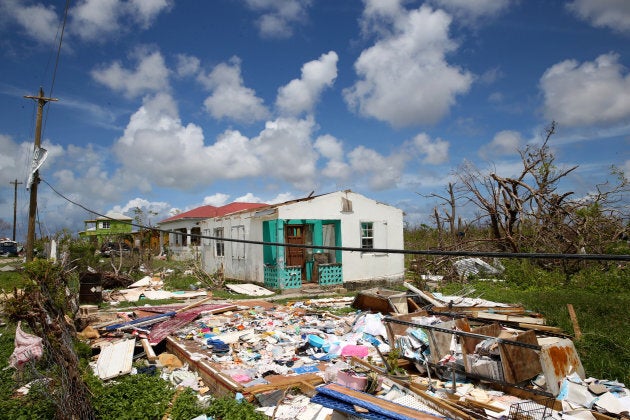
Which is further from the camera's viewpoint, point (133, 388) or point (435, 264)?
point (435, 264)

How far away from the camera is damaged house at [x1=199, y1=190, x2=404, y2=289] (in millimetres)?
16031

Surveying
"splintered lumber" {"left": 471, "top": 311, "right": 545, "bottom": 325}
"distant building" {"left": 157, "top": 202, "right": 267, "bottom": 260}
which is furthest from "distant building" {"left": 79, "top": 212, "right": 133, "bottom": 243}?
"splintered lumber" {"left": 471, "top": 311, "right": 545, "bottom": 325}

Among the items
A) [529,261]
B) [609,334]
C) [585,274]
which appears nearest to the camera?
[609,334]

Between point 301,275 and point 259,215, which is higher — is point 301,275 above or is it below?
below

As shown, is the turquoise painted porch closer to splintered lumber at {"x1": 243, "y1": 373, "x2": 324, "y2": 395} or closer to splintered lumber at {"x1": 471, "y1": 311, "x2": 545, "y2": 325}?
splintered lumber at {"x1": 471, "y1": 311, "x2": 545, "y2": 325}

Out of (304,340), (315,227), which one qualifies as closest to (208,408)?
(304,340)

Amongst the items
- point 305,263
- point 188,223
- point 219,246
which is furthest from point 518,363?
point 188,223

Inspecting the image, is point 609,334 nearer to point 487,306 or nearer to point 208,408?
point 487,306

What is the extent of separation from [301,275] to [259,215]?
2.75m

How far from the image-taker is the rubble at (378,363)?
4.63 metres

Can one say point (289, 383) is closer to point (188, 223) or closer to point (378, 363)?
point (378, 363)

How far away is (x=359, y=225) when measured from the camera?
1739 cm

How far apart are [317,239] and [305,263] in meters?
1.28

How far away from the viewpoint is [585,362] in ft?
19.7
